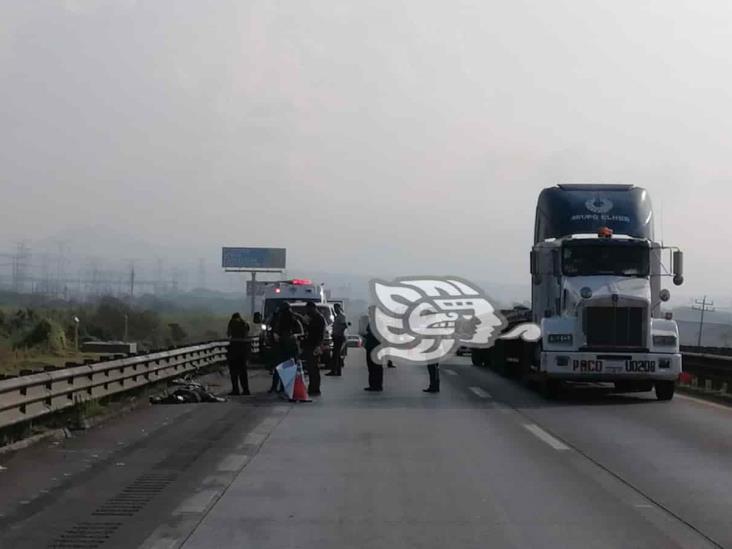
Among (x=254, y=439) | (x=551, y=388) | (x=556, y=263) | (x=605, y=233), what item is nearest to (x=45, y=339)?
(x=556, y=263)

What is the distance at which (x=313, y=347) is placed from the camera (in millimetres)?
22016

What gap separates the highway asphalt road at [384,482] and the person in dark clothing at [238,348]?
3241 millimetres

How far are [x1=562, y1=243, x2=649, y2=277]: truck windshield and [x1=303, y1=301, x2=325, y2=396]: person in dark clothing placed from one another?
16.8 ft

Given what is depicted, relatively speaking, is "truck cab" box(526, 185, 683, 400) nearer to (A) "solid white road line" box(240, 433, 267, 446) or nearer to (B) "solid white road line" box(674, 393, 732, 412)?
(B) "solid white road line" box(674, 393, 732, 412)

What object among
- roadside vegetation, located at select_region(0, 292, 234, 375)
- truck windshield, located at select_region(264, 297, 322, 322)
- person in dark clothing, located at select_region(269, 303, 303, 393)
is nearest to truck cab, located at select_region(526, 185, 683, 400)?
person in dark clothing, located at select_region(269, 303, 303, 393)

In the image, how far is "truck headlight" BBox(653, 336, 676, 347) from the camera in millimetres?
20797

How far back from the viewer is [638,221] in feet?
76.6

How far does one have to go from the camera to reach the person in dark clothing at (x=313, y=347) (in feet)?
72.0

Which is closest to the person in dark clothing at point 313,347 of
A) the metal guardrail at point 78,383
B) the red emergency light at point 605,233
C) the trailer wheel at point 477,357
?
the metal guardrail at point 78,383

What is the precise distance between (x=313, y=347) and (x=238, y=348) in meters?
1.53

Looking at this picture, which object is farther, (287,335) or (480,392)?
(480,392)

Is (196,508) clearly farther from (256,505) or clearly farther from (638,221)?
(638,221)

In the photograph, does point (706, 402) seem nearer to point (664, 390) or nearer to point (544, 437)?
point (664, 390)

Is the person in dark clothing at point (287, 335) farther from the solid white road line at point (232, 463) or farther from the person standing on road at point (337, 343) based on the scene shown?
the solid white road line at point (232, 463)
